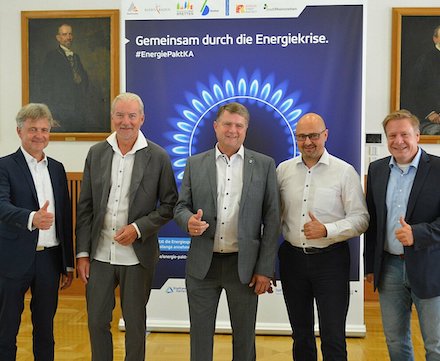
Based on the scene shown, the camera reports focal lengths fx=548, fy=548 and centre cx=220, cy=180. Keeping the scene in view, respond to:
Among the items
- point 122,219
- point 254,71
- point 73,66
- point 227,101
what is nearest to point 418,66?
point 254,71

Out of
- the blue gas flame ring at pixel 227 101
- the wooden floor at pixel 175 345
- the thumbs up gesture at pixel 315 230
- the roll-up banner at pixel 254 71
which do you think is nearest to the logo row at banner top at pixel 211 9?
the roll-up banner at pixel 254 71

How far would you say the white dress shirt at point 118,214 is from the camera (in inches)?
108

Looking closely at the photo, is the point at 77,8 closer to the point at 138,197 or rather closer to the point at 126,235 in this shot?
the point at 138,197

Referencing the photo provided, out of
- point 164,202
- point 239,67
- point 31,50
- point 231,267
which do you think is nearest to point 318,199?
point 231,267

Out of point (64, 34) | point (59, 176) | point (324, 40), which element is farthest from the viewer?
point (64, 34)

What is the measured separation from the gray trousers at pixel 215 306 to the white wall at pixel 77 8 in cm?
248

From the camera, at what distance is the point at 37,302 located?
2717mm

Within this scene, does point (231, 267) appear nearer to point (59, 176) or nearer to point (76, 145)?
point (59, 176)

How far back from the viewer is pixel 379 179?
8.61 ft

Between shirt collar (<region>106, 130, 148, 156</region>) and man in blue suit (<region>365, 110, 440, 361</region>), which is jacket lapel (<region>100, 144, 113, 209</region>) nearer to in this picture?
shirt collar (<region>106, 130, 148, 156</region>)

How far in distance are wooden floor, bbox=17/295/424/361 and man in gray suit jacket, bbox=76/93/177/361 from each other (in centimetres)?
97

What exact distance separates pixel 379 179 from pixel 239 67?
1688 millimetres

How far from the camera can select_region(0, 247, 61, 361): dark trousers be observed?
2.66 meters

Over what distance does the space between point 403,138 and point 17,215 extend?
1830 millimetres
